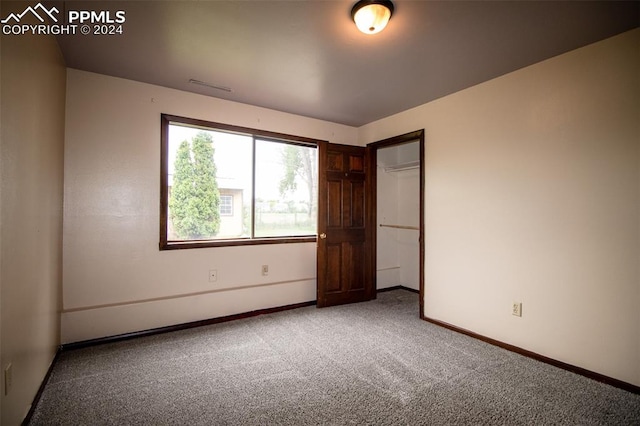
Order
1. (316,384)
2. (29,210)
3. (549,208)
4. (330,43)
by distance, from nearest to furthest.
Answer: (29,210)
(316,384)
(330,43)
(549,208)

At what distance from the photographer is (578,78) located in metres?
2.42

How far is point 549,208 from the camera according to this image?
2574 millimetres

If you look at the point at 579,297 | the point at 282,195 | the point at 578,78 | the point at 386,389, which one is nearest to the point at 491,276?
the point at 579,297

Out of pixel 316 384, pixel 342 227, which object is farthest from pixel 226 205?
pixel 316 384

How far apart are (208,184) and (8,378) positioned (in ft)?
7.54

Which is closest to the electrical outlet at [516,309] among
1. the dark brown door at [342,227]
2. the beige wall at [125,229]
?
the dark brown door at [342,227]

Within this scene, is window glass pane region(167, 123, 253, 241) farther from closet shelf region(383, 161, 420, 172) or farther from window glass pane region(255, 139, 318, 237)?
closet shelf region(383, 161, 420, 172)

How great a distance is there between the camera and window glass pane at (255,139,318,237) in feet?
12.8

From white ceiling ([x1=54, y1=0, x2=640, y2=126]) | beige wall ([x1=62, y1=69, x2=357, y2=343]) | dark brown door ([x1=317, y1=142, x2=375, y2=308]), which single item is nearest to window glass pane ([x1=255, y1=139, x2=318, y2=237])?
dark brown door ([x1=317, y1=142, x2=375, y2=308])

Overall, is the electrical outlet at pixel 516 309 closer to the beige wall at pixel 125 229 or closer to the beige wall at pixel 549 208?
the beige wall at pixel 549 208

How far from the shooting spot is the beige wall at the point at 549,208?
7.22 feet

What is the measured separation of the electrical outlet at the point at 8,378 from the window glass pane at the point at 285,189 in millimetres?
2482

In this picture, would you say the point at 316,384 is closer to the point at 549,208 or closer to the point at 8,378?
the point at 8,378

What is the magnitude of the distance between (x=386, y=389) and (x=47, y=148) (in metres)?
2.97
